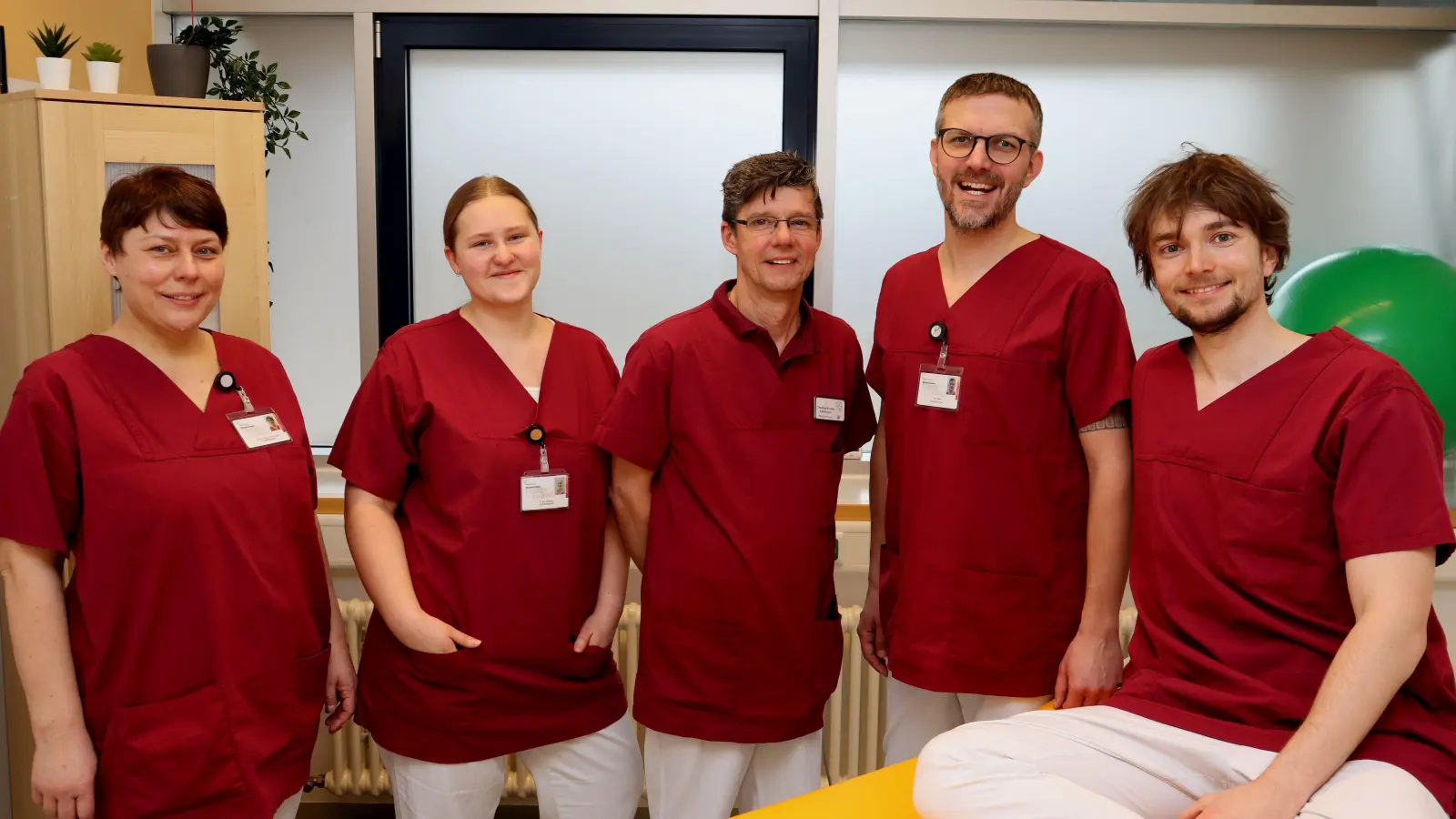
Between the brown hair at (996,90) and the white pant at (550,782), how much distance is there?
4.54 ft

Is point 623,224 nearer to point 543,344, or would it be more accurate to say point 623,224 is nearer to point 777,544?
point 543,344

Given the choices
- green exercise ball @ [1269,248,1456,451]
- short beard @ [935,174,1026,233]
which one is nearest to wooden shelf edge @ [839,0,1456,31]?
green exercise ball @ [1269,248,1456,451]

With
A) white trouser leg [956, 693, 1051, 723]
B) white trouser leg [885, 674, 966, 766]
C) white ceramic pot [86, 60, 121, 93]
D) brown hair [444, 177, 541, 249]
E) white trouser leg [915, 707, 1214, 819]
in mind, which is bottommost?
white trouser leg [885, 674, 966, 766]

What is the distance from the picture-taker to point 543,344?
2189 millimetres

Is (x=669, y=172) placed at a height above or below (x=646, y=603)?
above

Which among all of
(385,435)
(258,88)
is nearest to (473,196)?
(385,435)

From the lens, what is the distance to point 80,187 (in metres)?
2.17

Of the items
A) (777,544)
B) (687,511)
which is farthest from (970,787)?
(687,511)

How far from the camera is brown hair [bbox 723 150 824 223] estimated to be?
2090mm

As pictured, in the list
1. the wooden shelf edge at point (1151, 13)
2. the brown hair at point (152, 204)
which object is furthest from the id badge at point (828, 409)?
the wooden shelf edge at point (1151, 13)

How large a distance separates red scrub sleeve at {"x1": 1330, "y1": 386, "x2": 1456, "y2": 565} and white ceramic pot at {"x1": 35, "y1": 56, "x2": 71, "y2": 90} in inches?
98.5

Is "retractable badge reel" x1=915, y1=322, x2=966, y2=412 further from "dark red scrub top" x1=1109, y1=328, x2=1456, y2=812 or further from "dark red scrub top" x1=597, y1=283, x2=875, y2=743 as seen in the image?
"dark red scrub top" x1=1109, y1=328, x2=1456, y2=812

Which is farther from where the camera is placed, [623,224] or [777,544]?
[623,224]

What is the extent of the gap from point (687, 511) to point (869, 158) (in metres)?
1.61
